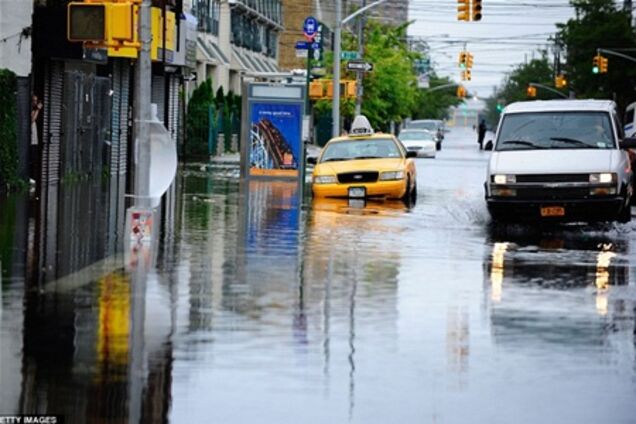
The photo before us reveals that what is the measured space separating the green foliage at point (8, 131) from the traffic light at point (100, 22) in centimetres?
848

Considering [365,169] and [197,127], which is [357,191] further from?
[197,127]

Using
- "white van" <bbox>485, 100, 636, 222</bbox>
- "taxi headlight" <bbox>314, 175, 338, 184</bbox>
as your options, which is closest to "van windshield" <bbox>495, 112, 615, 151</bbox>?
"white van" <bbox>485, 100, 636, 222</bbox>

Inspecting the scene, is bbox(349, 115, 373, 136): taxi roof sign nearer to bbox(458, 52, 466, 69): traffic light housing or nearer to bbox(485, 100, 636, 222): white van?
bbox(485, 100, 636, 222): white van

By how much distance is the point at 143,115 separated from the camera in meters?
21.1

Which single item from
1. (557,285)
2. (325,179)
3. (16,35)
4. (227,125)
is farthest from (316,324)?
(227,125)

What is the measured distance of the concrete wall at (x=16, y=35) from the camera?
30297 mm

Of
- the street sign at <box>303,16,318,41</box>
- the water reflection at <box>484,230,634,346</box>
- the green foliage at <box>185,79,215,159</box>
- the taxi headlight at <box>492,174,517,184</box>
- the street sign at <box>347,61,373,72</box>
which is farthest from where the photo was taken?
the green foliage at <box>185,79,215,159</box>

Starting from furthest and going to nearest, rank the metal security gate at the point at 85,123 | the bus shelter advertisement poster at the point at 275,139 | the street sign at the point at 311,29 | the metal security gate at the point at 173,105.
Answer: the metal security gate at the point at 173,105 < the street sign at the point at 311,29 < the bus shelter advertisement poster at the point at 275,139 < the metal security gate at the point at 85,123

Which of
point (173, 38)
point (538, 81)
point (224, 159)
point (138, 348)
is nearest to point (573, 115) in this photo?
point (138, 348)

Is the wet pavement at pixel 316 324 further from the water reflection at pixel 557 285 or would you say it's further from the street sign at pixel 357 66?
the street sign at pixel 357 66

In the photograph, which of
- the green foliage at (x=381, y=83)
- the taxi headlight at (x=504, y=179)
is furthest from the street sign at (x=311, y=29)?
the green foliage at (x=381, y=83)

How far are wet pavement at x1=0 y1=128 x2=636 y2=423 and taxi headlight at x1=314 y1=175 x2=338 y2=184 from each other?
27.3 feet

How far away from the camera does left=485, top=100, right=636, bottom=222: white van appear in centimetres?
2425

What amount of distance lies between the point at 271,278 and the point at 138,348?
510cm
